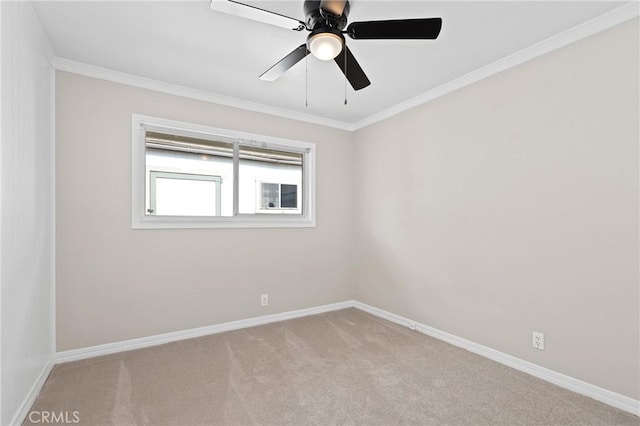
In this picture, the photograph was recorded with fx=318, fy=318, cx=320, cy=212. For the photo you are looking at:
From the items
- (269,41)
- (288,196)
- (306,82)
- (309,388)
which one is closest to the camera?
(309,388)

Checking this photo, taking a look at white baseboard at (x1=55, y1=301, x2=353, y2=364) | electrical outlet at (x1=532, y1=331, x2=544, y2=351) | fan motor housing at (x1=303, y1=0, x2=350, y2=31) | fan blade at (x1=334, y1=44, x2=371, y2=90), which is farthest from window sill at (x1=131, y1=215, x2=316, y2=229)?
electrical outlet at (x1=532, y1=331, x2=544, y2=351)

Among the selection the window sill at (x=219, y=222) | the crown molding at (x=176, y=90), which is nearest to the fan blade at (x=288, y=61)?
the crown molding at (x=176, y=90)

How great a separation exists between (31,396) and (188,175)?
6.87 ft

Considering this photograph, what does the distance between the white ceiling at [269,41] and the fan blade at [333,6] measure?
0.34 meters

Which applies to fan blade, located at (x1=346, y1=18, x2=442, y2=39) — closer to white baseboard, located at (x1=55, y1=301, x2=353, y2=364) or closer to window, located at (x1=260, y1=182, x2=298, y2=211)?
window, located at (x1=260, y1=182, x2=298, y2=211)

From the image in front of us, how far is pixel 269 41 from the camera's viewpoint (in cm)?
237

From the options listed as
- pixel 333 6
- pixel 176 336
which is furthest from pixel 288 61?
pixel 176 336

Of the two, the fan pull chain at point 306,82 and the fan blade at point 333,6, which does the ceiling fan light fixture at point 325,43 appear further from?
the fan pull chain at point 306,82

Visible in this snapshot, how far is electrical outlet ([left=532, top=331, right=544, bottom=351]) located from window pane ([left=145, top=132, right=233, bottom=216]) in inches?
119

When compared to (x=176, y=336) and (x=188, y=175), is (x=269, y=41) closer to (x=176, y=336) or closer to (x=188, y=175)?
(x=188, y=175)

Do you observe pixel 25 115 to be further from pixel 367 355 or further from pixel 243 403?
pixel 367 355

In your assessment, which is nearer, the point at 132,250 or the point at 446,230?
the point at 132,250

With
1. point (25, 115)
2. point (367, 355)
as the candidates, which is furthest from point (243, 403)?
point (25, 115)

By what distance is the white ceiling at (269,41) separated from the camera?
2.01 meters
